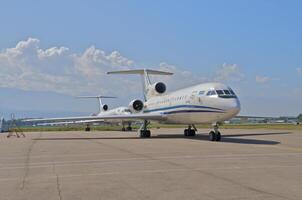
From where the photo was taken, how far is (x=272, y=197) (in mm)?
7531

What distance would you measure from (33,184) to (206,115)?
1908 cm

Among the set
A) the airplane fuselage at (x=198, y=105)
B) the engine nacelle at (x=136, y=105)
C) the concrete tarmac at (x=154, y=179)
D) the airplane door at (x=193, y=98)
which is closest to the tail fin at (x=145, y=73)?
the engine nacelle at (x=136, y=105)

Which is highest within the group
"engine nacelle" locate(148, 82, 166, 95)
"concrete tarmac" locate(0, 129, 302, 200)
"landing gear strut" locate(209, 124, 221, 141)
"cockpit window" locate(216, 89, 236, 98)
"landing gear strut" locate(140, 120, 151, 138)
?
"engine nacelle" locate(148, 82, 166, 95)

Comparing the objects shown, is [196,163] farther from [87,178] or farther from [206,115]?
[206,115]

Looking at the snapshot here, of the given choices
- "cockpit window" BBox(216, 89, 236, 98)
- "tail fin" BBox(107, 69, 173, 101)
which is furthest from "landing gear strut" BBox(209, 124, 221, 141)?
"tail fin" BBox(107, 69, 173, 101)

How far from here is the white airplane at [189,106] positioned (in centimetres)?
2608

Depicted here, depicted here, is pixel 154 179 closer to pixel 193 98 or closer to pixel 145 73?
pixel 193 98

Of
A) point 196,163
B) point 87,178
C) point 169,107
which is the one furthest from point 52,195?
point 169,107

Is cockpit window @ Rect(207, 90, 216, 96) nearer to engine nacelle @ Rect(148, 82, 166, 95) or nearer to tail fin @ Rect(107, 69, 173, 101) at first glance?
engine nacelle @ Rect(148, 82, 166, 95)

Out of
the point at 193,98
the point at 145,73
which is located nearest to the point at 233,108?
the point at 193,98

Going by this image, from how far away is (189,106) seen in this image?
98.0 feet

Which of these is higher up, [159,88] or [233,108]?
[159,88]

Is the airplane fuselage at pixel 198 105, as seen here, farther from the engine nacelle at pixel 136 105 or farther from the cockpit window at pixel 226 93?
the engine nacelle at pixel 136 105

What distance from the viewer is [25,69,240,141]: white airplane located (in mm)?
26078
